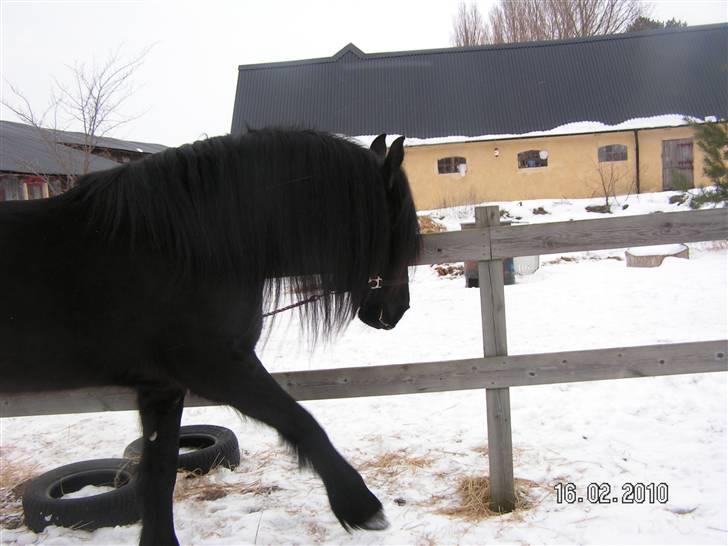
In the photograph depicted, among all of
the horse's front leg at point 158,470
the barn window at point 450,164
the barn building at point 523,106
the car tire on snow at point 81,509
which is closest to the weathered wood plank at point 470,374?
the horse's front leg at point 158,470

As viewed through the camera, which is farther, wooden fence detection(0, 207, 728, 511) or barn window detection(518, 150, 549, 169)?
barn window detection(518, 150, 549, 169)

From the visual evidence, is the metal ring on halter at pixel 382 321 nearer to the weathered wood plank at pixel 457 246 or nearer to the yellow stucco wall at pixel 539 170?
the weathered wood plank at pixel 457 246

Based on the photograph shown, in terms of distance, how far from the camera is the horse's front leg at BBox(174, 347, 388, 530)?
2.39 meters

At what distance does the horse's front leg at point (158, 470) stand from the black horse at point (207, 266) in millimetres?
109

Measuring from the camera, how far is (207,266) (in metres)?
2.44

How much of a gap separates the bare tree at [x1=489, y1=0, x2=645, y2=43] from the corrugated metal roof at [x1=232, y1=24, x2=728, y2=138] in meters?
16.3

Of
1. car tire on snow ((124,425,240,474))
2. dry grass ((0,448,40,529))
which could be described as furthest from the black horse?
dry grass ((0,448,40,529))

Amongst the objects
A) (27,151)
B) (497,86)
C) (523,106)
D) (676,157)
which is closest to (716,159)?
(676,157)

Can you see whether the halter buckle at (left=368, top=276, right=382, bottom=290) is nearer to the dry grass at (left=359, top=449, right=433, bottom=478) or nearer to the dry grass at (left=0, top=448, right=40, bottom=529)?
the dry grass at (left=359, top=449, right=433, bottom=478)

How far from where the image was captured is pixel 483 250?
336 centimetres

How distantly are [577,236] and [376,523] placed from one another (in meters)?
2.00

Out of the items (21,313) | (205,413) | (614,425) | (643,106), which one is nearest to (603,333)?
(614,425)

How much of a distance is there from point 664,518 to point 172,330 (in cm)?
274

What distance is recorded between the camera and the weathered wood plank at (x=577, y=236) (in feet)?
10.9
